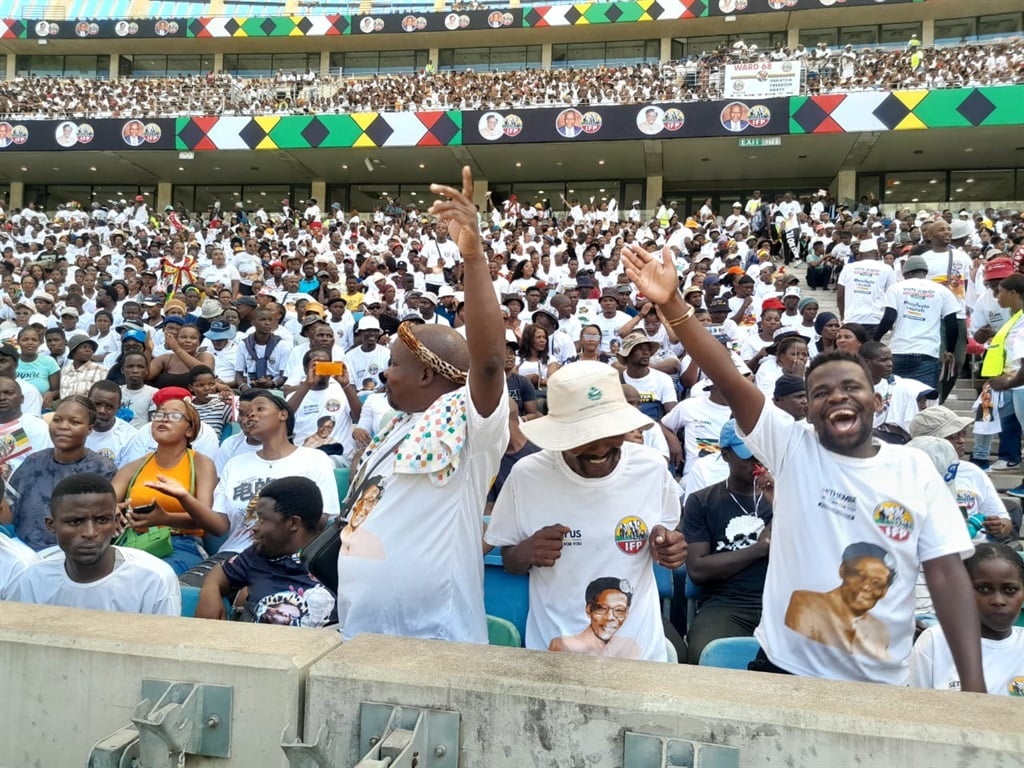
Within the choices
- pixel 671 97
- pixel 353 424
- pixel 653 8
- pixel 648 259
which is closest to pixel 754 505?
pixel 648 259

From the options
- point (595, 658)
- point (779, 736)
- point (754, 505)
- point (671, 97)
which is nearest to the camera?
point (779, 736)

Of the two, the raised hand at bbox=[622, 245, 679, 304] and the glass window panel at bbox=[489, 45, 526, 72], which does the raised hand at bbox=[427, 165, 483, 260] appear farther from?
the glass window panel at bbox=[489, 45, 526, 72]

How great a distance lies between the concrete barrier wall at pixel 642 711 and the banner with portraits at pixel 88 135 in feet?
87.3

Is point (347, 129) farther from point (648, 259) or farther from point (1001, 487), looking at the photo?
point (648, 259)

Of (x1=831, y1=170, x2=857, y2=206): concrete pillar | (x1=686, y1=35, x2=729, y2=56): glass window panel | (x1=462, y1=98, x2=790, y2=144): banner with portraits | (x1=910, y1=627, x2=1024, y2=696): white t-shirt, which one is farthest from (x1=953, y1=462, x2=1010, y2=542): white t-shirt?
(x1=686, y1=35, x2=729, y2=56): glass window panel

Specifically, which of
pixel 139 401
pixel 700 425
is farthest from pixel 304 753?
pixel 139 401

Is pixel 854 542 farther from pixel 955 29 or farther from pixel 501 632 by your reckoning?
pixel 955 29

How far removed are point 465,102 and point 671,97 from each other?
20.9 feet

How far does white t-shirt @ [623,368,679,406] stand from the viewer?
6207 mm

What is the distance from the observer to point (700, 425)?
5406 millimetres

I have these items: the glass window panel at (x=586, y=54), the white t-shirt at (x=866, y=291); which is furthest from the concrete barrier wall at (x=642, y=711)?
the glass window panel at (x=586, y=54)

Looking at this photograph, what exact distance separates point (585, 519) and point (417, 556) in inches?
20.2

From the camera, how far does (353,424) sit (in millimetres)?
6551

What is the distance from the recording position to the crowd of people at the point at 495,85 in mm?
22891
